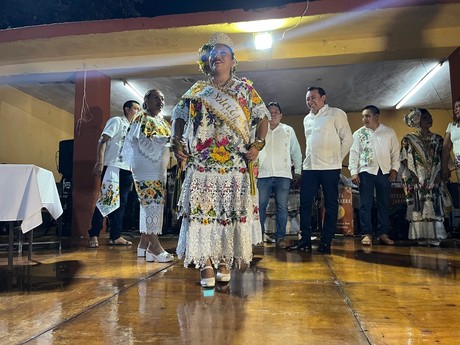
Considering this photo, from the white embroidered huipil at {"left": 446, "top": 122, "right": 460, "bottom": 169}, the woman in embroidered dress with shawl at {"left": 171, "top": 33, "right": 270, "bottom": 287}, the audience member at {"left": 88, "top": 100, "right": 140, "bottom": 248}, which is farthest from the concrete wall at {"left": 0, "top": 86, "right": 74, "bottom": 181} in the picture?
the white embroidered huipil at {"left": 446, "top": 122, "right": 460, "bottom": 169}

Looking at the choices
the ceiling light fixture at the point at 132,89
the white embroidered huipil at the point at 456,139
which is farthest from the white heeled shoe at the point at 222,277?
the ceiling light fixture at the point at 132,89

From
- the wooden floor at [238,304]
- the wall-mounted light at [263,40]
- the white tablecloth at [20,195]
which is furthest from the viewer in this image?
the wall-mounted light at [263,40]

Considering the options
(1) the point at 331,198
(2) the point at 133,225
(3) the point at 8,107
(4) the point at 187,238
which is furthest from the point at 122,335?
(3) the point at 8,107

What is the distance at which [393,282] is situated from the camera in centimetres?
225

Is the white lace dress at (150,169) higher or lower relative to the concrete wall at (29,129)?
lower

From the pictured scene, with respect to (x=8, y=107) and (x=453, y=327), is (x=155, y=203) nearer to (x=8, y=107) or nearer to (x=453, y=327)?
(x=453, y=327)

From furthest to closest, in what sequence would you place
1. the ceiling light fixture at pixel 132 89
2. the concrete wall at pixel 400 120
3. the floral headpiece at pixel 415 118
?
the concrete wall at pixel 400 120, the ceiling light fixture at pixel 132 89, the floral headpiece at pixel 415 118

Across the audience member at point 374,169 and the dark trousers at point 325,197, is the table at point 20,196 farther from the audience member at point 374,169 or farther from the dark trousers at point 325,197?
the audience member at point 374,169

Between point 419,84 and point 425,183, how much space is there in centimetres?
397

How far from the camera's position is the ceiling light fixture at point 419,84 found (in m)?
6.55

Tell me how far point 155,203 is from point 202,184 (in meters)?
0.93

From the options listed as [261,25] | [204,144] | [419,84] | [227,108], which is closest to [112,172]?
[204,144]

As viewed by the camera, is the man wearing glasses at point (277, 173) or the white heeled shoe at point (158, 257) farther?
the man wearing glasses at point (277, 173)

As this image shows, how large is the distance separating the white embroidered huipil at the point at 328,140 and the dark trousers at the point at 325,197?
0.25 ft
